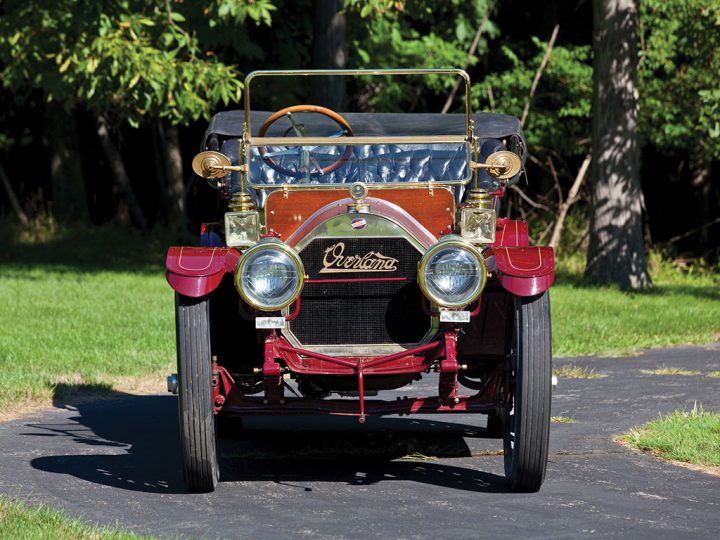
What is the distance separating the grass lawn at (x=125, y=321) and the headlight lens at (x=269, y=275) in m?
3.29

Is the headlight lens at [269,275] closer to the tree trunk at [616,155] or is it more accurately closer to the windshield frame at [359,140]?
the windshield frame at [359,140]

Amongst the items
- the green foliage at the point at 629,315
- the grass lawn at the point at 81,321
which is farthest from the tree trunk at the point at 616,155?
the grass lawn at the point at 81,321

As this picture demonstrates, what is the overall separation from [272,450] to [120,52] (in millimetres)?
9606

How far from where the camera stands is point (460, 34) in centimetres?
2094

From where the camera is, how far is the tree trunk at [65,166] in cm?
2492

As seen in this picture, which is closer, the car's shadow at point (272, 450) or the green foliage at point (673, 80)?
the car's shadow at point (272, 450)

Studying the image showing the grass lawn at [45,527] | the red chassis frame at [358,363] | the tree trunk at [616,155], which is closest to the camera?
the grass lawn at [45,527]

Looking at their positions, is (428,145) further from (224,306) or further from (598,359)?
(598,359)

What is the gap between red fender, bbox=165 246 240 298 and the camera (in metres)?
6.13

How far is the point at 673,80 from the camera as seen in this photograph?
20.2m

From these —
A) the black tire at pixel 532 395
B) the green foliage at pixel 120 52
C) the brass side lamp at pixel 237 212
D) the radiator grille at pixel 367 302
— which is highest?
the green foliage at pixel 120 52

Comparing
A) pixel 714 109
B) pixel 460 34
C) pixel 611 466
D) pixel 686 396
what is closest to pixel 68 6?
pixel 460 34

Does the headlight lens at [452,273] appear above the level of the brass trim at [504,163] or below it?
below

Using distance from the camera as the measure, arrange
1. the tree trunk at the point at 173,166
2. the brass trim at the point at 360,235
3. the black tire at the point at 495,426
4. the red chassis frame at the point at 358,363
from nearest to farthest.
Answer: the red chassis frame at the point at 358,363 < the brass trim at the point at 360,235 < the black tire at the point at 495,426 < the tree trunk at the point at 173,166
